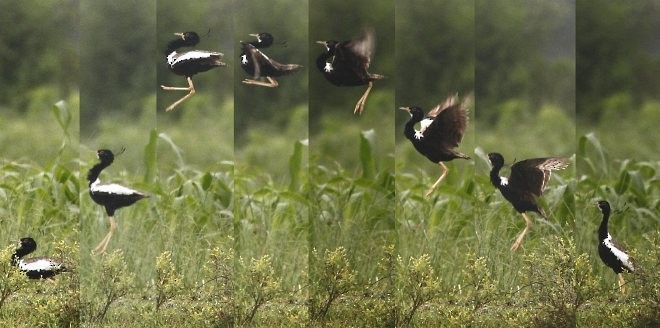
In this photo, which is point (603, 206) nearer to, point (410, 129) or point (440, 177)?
point (440, 177)

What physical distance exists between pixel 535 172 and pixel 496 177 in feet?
0.63

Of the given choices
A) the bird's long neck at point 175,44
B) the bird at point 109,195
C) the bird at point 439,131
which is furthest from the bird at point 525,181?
the bird at point 109,195

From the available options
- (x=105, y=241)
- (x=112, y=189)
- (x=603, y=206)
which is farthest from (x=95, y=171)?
(x=603, y=206)

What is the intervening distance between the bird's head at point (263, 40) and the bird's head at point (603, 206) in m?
1.82

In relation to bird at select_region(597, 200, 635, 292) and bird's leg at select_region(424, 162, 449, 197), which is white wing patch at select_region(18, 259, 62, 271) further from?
→ bird at select_region(597, 200, 635, 292)

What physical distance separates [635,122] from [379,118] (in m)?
1.25

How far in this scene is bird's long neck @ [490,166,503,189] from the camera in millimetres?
4984

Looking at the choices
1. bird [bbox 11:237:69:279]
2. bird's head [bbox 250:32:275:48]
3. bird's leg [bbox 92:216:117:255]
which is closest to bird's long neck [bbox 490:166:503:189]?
bird's head [bbox 250:32:275:48]

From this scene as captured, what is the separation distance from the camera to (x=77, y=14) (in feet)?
17.3

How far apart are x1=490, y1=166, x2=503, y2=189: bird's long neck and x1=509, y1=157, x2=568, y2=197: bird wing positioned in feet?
0.24

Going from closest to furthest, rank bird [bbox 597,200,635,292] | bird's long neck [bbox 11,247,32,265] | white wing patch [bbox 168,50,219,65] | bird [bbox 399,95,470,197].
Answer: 1. bird [bbox 597,200,635,292]
2. bird [bbox 399,95,470,197]
3. white wing patch [bbox 168,50,219,65]
4. bird's long neck [bbox 11,247,32,265]

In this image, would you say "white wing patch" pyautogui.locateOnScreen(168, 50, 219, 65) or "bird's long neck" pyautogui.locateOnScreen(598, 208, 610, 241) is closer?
"bird's long neck" pyautogui.locateOnScreen(598, 208, 610, 241)

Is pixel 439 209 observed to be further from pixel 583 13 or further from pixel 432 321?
pixel 583 13

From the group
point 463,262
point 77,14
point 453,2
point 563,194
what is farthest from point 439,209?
point 77,14
